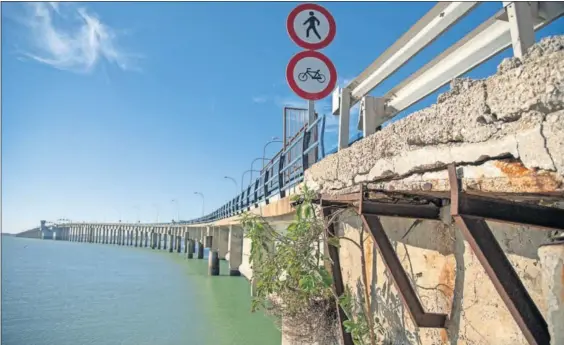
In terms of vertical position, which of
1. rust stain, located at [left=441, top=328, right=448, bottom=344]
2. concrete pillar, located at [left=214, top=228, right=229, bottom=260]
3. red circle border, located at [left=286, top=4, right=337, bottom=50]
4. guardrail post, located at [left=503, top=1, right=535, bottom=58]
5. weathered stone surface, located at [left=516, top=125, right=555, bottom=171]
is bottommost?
concrete pillar, located at [left=214, top=228, right=229, bottom=260]

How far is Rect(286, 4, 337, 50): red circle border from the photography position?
4652mm

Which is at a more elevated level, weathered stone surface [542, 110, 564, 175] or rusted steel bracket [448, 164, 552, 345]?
weathered stone surface [542, 110, 564, 175]

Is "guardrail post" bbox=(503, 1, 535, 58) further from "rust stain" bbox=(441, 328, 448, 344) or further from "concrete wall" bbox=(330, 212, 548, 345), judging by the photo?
"rust stain" bbox=(441, 328, 448, 344)

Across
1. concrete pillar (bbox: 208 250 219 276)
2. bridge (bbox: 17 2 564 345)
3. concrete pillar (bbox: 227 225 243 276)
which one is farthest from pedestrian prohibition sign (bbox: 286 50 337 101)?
concrete pillar (bbox: 208 250 219 276)

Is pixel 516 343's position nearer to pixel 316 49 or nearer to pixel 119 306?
pixel 316 49

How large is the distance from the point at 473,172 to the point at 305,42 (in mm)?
3399

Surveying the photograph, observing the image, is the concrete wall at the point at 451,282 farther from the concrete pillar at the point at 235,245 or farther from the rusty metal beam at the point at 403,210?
the concrete pillar at the point at 235,245

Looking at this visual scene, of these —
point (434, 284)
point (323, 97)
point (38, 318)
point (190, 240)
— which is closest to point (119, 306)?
point (38, 318)

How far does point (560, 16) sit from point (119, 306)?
15204mm

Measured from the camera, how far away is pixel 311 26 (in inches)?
187

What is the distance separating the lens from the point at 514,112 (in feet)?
5.33

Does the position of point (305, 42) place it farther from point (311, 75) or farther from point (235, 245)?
point (235, 245)

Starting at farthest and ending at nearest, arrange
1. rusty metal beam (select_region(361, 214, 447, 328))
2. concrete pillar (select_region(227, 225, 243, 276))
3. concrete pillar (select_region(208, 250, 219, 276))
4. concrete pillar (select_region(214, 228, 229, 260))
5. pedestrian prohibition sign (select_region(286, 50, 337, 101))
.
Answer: concrete pillar (select_region(214, 228, 229, 260)), concrete pillar (select_region(208, 250, 219, 276)), concrete pillar (select_region(227, 225, 243, 276)), pedestrian prohibition sign (select_region(286, 50, 337, 101)), rusty metal beam (select_region(361, 214, 447, 328))

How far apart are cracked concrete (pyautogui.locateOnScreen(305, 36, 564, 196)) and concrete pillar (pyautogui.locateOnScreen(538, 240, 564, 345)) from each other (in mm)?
234
